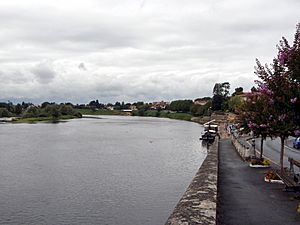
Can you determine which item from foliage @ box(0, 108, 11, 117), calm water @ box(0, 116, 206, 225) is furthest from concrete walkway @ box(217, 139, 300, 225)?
foliage @ box(0, 108, 11, 117)

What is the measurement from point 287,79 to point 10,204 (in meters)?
15.7

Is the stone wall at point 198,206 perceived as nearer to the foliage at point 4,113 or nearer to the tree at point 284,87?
the tree at point 284,87

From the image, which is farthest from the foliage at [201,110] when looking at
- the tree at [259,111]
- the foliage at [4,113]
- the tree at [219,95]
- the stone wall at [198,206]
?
the stone wall at [198,206]

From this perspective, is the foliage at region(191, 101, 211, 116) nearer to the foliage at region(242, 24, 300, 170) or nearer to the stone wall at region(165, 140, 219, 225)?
the foliage at region(242, 24, 300, 170)

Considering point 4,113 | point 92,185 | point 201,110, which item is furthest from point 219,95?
point 92,185

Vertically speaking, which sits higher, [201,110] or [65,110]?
[201,110]

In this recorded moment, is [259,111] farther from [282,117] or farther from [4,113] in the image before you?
[4,113]

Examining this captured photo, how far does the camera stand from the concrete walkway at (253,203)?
999 cm

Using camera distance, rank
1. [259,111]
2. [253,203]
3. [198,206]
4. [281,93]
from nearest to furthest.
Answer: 1. [198,206]
2. [253,203]
3. [281,93]
4. [259,111]

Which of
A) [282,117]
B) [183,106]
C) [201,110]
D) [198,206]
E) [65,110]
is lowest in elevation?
[198,206]

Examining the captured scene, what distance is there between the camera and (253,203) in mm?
11789

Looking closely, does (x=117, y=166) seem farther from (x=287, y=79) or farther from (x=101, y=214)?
(x=287, y=79)

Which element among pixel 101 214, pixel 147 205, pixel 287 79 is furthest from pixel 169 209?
pixel 287 79

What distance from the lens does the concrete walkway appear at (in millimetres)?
9990
